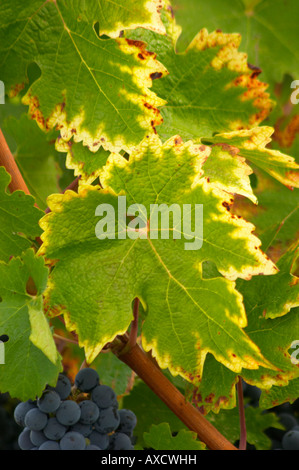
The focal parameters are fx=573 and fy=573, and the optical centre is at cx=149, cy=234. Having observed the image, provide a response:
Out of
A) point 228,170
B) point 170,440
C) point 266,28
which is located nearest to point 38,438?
point 170,440

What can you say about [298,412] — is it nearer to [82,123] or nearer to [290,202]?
[290,202]

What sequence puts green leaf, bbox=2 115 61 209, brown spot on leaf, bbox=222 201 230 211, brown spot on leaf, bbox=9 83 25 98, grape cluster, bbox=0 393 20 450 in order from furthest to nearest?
grape cluster, bbox=0 393 20 450, green leaf, bbox=2 115 61 209, brown spot on leaf, bbox=9 83 25 98, brown spot on leaf, bbox=222 201 230 211

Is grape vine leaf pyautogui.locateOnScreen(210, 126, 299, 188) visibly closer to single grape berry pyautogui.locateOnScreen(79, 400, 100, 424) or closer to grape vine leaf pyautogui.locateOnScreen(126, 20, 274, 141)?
grape vine leaf pyautogui.locateOnScreen(126, 20, 274, 141)

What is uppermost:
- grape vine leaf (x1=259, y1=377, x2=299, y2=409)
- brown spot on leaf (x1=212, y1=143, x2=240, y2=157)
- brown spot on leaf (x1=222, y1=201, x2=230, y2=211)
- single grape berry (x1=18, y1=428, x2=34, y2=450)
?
brown spot on leaf (x1=212, y1=143, x2=240, y2=157)

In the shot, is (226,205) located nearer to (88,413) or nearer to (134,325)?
(134,325)

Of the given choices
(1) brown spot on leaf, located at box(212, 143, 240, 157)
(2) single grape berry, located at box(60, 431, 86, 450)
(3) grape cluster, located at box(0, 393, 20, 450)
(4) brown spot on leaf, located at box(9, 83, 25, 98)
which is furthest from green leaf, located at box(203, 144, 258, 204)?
(3) grape cluster, located at box(0, 393, 20, 450)

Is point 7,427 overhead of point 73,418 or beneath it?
beneath

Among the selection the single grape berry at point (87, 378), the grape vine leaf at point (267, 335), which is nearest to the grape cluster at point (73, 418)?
the single grape berry at point (87, 378)
